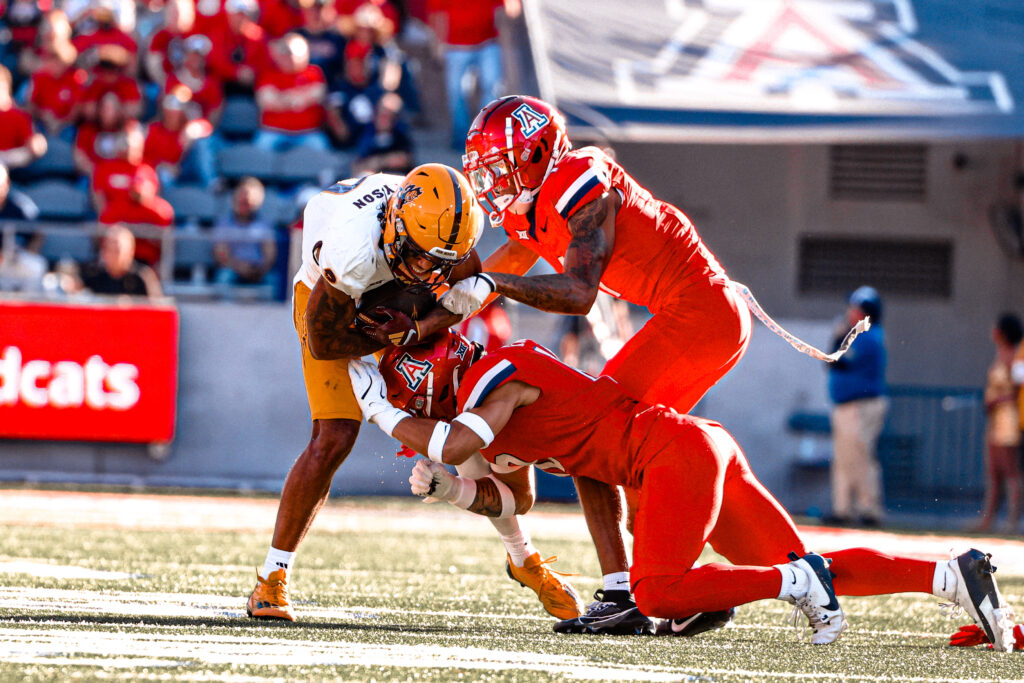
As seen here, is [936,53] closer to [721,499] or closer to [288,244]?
[288,244]

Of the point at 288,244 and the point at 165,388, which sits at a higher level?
the point at 288,244

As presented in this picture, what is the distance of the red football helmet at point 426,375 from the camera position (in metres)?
4.49

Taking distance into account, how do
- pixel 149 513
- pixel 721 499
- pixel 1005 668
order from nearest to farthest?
pixel 1005 668 < pixel 721 499 < pixel 149 513

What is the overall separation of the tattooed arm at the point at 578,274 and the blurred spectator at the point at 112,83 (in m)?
8.15

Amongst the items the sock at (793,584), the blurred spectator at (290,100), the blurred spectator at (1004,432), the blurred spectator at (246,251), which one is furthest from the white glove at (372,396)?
the blurred spectator at (290,100)

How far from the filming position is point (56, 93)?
477 inches

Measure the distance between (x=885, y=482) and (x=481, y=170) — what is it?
25.3 feet

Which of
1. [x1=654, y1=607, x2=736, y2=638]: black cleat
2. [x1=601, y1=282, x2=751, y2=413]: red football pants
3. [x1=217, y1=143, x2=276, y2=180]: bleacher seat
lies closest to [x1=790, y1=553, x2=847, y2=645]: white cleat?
[x1=654, y1=607, x2=736, y2=638]: black cleat

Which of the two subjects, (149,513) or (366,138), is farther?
(366,138)

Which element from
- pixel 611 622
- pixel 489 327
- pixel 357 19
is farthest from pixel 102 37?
pixel 611 622

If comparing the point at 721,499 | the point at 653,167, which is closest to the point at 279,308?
the point at 653,167

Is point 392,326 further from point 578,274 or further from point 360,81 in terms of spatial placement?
point 360,81

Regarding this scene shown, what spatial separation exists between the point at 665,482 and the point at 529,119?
133 cm

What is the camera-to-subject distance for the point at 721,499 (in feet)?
13.7
